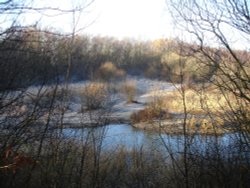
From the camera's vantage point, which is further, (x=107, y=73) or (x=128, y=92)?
(x=128, y=92)

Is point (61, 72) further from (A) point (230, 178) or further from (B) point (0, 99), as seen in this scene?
(A) point (230, 178)

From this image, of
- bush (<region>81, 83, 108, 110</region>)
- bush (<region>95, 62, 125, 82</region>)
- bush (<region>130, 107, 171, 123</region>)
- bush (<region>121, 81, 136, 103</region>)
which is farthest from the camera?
bush (<region>121, 81, 136, 103</region>)

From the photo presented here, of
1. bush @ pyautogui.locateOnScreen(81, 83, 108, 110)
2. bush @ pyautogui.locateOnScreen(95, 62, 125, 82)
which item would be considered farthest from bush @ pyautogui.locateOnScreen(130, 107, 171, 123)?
bush @ pyautogui.locateOnScreen(95, 62, 125, 82)

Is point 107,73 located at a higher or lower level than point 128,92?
higher

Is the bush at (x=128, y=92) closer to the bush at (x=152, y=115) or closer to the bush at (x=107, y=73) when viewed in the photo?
the bush at (x=107, y=73)

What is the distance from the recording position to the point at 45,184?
4.76 m

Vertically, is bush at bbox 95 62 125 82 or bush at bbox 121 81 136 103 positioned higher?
bush at bbox 95 62 125 82

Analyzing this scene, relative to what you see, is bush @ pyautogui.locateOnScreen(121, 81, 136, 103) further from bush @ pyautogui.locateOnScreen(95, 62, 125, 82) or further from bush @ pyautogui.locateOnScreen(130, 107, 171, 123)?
bush @ pyautogui.locateOnScreen(130, 107, 171, 123)

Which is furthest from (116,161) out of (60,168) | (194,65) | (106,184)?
(60,168)

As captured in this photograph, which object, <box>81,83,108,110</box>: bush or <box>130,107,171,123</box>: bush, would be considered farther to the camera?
<box>130,107,171,123</box>: bush

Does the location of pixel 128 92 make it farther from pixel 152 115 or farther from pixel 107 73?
pixel 152 115

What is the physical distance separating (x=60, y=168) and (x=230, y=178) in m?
2.10

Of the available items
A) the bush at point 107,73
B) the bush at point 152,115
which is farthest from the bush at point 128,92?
the bush at point 152,115

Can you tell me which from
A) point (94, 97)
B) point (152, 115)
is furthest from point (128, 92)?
point (94, 97)
